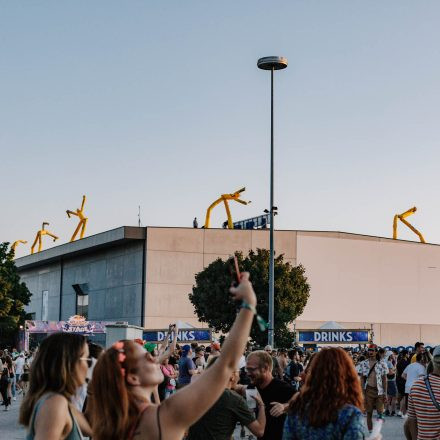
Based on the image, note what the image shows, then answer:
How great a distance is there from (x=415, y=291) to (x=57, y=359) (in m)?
73.9

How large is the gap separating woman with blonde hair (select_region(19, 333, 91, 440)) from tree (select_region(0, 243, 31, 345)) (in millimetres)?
58246

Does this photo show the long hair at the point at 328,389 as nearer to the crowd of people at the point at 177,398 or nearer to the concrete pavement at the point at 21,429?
the crowd of people at the point at 177,398

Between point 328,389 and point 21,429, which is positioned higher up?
point 328,389

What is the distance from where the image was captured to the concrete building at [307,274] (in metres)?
70.9

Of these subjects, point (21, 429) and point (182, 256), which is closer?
point (21, 429)

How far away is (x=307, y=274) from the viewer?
71750 millimetres

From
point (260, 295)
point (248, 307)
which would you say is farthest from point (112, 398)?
point (260, 295)

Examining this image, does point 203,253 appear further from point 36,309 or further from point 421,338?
point 36,309

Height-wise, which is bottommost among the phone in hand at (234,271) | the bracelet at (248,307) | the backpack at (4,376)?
the backpack at (4,376)

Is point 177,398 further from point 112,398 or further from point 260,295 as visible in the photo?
point 260,295

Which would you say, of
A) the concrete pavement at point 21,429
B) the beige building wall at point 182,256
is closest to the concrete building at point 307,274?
the beige building wall at point 182,256

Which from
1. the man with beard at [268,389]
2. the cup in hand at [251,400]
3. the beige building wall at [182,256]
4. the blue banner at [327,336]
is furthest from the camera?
the beige building wall at [182,256]

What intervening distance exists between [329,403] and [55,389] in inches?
58.0

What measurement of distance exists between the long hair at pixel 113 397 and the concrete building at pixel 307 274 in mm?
66403
